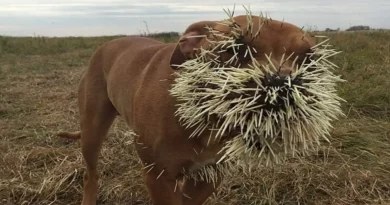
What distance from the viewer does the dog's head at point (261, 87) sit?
6.89 feet

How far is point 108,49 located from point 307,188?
2.02m

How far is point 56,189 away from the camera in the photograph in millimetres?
4566

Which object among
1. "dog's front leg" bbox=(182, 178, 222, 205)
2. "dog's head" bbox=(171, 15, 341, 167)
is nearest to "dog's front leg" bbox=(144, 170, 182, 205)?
"dog's front leg" bbox=(182, 178, 222, 205)

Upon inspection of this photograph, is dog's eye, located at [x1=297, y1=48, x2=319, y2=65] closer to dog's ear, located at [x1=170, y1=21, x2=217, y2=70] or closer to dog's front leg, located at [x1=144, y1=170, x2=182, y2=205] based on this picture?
dog's ear, located at [x1=170, y1=21, x2=217, y2=70]

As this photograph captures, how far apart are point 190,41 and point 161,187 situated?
0.91 m

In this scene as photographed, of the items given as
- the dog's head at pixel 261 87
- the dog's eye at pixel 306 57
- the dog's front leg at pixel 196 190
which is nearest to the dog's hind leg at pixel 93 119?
the dog's front leg at pixel 196 190

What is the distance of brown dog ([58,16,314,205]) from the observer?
7.84 feet

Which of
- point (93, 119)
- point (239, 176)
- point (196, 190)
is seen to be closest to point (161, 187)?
point (196, 190)

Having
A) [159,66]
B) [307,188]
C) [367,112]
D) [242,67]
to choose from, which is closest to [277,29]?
[242,67]

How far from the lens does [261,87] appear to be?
2.08m

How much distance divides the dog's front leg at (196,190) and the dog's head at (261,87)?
1.14 metres

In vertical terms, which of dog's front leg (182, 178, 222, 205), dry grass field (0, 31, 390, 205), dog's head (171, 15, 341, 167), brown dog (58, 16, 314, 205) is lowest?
dry grass field (0, 31, 390, 205)

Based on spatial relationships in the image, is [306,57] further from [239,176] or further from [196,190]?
[239,176]

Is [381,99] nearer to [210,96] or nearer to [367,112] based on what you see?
[367,112]
